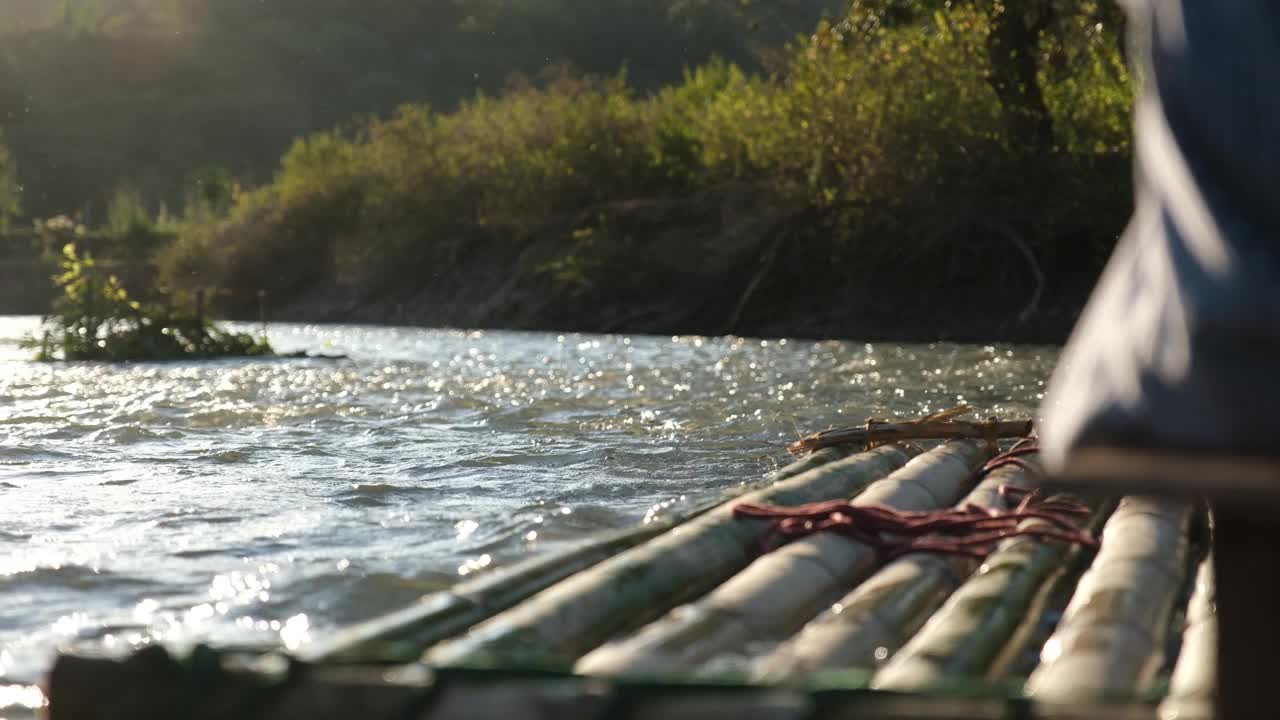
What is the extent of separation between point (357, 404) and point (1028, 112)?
14.2 metres

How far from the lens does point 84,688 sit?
2.34 m

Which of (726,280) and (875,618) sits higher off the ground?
(875,618)

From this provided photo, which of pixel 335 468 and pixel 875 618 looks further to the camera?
pixel 335 468

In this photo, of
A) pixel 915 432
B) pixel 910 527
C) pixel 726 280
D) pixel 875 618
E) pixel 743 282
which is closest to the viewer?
pixel 875 618

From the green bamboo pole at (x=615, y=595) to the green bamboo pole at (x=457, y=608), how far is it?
4 centimetres

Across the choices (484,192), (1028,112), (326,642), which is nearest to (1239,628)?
(326,642)

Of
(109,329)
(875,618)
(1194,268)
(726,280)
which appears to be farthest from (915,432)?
(726,280)

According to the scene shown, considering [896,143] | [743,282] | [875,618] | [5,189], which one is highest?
[896,143]

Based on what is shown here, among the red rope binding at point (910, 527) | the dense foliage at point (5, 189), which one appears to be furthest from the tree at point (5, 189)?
the red rope binding at point (910, 527)

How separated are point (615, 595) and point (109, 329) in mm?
15927

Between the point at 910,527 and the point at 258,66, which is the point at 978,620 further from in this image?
the point at 258,66

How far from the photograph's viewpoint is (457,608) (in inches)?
123

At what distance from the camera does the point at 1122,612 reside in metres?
3.17

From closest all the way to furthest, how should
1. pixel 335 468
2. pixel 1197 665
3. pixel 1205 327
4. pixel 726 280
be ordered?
pixel 1205 327 → pixel 1197 665 → pixel 335 468 → pixel 726 280
